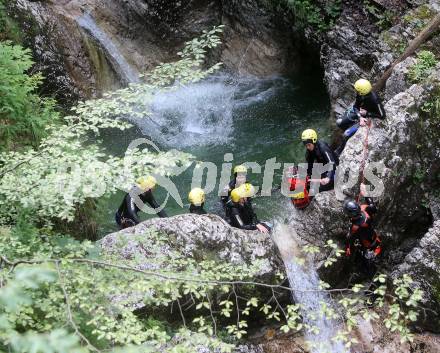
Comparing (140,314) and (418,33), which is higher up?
(418,33)

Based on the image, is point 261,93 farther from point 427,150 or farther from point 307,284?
point 307,284

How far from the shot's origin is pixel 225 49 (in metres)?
15.9

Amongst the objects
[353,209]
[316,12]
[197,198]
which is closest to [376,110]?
[353,209]

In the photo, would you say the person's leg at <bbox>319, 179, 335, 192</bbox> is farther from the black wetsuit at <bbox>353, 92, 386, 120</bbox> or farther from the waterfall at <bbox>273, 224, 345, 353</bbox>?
the black wetsuit at <bbox>353, 92, 386, 120</bbox>

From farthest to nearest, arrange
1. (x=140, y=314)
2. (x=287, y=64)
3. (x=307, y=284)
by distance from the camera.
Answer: (x=287, y=64) < (x=307, y=284) < (x=140, y=314)

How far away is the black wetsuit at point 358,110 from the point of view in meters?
9.12

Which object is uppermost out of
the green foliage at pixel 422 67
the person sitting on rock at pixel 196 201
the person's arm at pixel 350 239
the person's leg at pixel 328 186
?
the green foliage at pixel 422 67

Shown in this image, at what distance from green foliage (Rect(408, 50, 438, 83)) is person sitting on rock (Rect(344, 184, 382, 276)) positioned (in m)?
2.81

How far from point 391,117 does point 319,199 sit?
208 cm

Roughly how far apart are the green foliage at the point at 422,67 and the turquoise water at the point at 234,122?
3014 mm

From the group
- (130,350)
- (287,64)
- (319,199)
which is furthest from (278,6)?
(130,350)

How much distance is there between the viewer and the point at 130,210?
8648 millimetres

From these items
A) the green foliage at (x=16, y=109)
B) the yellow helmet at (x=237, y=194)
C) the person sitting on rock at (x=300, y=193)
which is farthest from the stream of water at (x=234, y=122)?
the green foliage at (x=16, y=109)

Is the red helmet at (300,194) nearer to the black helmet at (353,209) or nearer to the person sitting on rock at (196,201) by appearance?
the black helmet at (353,209)
